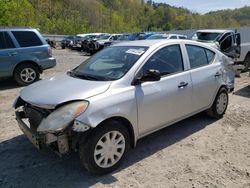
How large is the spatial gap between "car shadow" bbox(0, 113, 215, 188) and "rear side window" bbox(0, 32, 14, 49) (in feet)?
15.2

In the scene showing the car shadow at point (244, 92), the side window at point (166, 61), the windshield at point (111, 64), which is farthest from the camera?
the car shadow at point (244, 92)

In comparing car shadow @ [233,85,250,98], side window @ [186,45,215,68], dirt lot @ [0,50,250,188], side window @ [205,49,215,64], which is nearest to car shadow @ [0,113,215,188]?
dirt lot @ [0,50,250,188]

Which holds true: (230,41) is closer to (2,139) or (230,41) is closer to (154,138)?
(154,138)

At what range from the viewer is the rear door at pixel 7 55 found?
27.2 ft

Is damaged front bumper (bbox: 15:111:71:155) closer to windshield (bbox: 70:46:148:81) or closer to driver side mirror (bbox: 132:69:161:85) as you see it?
windshield (bbox: 70:46:148:81)

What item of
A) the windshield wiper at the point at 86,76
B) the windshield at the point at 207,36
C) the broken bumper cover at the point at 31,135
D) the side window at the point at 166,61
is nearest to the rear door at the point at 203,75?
the side window at the point at 166,61

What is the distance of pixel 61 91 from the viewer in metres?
3.63

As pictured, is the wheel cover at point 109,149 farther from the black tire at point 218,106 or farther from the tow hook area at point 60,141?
the black tire at point 218,106

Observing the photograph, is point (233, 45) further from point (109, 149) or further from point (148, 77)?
point (109, 149)

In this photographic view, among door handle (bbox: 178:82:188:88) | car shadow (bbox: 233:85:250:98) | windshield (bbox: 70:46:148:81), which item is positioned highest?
windshield (bbox: 70:46:148:81)

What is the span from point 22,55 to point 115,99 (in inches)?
237

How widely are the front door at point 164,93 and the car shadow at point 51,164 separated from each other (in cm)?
40

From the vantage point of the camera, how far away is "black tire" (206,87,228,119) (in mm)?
5422

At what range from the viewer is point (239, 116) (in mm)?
5824
